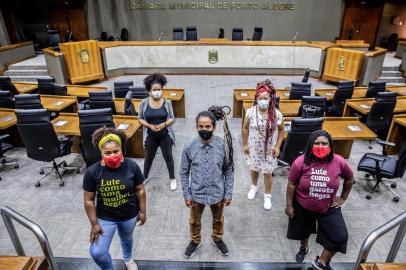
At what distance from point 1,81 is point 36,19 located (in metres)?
8.86

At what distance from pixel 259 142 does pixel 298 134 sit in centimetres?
72

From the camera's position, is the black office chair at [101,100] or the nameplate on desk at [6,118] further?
the black office chair at [101,100]

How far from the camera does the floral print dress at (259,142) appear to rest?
A: 3.24 meters

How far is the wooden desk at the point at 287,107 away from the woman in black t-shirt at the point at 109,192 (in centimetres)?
335

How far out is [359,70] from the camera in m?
8.84

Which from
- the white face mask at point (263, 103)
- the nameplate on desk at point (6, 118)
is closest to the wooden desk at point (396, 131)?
the white face mask at point (263, 103)

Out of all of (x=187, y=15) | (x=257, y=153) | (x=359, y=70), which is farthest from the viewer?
(x=187, y=15)

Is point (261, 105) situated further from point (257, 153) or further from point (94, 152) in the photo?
point (94, 152)

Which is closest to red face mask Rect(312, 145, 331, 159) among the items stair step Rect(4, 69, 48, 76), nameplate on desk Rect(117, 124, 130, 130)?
nameplate on desk Rect(117, 124, 130, 130)

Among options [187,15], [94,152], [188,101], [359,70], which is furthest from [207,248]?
[187,15]

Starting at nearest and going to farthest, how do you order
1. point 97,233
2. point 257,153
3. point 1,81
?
1. point 97,233
2. point 257,153
3. point 1,81

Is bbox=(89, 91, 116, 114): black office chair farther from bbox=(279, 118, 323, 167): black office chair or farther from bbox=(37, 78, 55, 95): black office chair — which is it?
bbox=(279, 118, 323, 167): black office chair

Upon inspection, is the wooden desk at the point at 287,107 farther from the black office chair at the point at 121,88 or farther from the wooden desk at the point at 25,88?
the wooden desk at the point at 25,88

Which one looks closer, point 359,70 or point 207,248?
point 207,248
